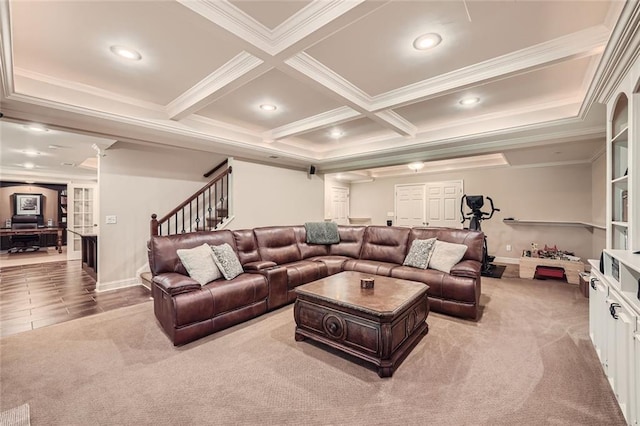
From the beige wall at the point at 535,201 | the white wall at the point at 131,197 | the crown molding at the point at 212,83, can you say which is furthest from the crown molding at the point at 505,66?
the beige wall at the point at 535,201

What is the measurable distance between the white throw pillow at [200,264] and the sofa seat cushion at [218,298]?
97 mm

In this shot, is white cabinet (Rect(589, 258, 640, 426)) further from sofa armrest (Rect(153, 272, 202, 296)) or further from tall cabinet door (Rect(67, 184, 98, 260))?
tall cabinet door (Rect(67, 184, 98, 260))

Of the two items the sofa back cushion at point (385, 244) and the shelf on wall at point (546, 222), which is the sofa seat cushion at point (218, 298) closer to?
the sofa back cushion at point (385, 244)

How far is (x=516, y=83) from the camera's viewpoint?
9.87 feet

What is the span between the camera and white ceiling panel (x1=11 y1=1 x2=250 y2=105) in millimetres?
1918

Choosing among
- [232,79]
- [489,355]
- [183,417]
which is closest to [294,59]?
[232,79]

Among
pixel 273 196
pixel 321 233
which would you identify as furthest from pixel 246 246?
pixel 273 196

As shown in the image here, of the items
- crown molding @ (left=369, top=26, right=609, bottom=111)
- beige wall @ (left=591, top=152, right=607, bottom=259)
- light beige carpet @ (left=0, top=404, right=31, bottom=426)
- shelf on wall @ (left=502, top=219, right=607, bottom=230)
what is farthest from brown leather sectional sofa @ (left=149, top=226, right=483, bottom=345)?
shelf on wall @ (left=502, top=219, right=607, bottom=230)

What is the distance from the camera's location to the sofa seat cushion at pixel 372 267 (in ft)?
12.7

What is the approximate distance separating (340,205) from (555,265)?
18.5 ft

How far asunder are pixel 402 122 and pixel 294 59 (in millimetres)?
2338

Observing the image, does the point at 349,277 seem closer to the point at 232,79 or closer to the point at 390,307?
the point at 390,307

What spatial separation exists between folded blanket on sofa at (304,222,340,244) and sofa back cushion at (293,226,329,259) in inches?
2.8

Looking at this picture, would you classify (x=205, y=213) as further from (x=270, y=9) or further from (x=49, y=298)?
(x=270, y=9)
